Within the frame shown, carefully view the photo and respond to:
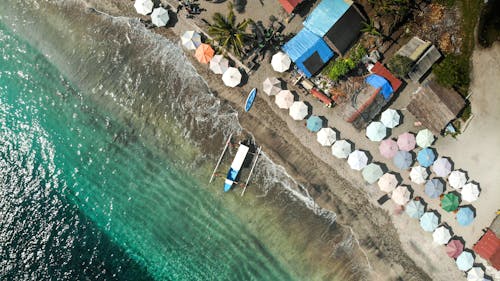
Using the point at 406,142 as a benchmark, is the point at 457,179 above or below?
above

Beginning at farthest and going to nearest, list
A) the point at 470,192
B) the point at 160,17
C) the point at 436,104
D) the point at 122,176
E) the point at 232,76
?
the point at 122,176 < the point at 160,17 < the point at 232,76 < the point at 470,192 < the point at 436,104

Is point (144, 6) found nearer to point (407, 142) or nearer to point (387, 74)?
point (387, 74)

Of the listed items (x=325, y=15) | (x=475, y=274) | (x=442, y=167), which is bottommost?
(x=475, y=274)

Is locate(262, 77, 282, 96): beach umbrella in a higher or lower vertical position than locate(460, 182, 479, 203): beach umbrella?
lower

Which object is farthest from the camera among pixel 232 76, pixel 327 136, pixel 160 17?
pixel 160 17

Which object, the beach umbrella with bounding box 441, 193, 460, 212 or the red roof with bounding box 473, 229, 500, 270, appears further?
the beach umbrella with bounding box 441, 193, 460, 212

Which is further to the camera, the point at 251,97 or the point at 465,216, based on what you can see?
the point at 251,97

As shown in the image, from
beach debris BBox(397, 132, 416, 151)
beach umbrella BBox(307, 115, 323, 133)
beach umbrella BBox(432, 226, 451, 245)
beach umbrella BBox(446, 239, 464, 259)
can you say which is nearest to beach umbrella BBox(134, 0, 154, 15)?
beach umbrella BBox(307, 115, 323, 133)

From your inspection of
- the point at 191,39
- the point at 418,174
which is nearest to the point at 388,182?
the point at 418,174

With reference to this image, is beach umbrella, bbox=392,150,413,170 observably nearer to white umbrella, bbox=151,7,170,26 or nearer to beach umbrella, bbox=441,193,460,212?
beach umbrella, bbox=441,193,460,212
